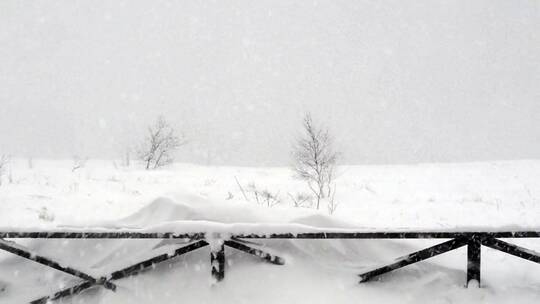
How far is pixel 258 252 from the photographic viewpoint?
344 cm

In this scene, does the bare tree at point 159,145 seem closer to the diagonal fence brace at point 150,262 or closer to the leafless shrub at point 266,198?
the leafless shrub at point 266,198

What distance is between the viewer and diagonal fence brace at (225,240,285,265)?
3.36 meters

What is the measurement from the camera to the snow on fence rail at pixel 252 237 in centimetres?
316

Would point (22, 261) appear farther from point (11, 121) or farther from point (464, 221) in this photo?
point (11, 121)

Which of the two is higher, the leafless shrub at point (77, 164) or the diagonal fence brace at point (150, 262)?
the leafless shrub at point (77, 164)

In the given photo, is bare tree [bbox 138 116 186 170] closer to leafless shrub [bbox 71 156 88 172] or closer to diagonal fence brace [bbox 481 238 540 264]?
leafless shrub [bbox 71 156 88 172]

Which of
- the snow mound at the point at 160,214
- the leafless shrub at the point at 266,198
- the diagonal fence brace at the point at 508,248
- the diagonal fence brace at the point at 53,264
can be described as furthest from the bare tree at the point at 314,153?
the diagonal fence brace at the point at 53,264

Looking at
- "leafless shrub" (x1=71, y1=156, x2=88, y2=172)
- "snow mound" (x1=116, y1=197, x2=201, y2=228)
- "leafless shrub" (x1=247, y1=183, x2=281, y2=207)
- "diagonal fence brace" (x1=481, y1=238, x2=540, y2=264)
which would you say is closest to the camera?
"diagonal fence brace" (x1=481, y1=238, x2=540, y2=264)

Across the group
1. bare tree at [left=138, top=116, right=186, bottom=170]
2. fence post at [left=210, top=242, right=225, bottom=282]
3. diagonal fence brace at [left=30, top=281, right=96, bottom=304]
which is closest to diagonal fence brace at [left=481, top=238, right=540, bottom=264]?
fence post at [left=210, top=242, right=225, bottom=282]

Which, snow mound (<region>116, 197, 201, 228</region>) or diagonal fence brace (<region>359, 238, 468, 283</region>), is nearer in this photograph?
diagonal fence brace (<region>359, 238, 468, 283</region>)

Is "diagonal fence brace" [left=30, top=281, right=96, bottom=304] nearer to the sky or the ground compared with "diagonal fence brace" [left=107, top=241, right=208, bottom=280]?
nearer to the ground

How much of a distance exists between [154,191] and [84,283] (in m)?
9.62

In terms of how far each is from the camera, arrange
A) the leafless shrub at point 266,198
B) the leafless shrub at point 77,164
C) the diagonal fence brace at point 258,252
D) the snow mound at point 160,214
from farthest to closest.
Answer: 1. the leafless shrub at point 77,164
2. the leafless shrub at point 266,198
3. the snow mound at point 160,214
4. the diagonal fence brace at point 258,252

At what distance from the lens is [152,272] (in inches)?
139
